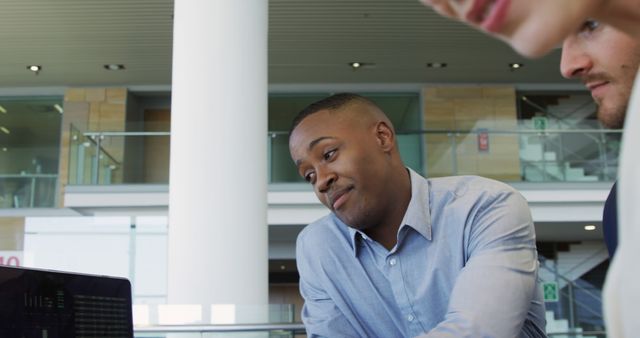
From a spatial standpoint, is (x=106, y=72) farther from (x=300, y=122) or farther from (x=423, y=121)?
(x=300, y=122)

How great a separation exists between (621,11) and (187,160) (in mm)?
4122

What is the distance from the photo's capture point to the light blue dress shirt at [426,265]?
1.42 m

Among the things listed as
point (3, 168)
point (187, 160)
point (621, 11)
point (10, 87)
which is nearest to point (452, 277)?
point (621, 11)

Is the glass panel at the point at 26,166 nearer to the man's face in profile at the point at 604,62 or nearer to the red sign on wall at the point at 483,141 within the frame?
the red sign on wall at the point at 483,141

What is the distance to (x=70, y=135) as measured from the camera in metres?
10.9

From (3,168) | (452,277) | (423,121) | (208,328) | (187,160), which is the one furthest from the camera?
(423,121)

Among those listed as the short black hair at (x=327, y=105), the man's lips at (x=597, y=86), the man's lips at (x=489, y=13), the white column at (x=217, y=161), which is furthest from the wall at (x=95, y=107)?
the man's lips at (x=489, y=13)

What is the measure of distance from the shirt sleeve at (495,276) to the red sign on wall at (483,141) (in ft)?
28.5

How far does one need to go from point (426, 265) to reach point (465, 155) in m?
8.67

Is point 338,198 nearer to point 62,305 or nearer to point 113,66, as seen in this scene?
point 62,305

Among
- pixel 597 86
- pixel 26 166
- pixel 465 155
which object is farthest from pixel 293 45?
pixel 597 86

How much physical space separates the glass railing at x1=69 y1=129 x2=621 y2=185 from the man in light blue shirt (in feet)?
26.3

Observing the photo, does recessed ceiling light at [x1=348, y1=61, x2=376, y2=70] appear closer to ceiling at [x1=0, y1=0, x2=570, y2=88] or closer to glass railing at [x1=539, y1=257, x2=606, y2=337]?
ceiling at [x1=0, y1=0, x2=570, y2=88]

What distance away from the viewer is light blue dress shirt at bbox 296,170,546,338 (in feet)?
4.66
